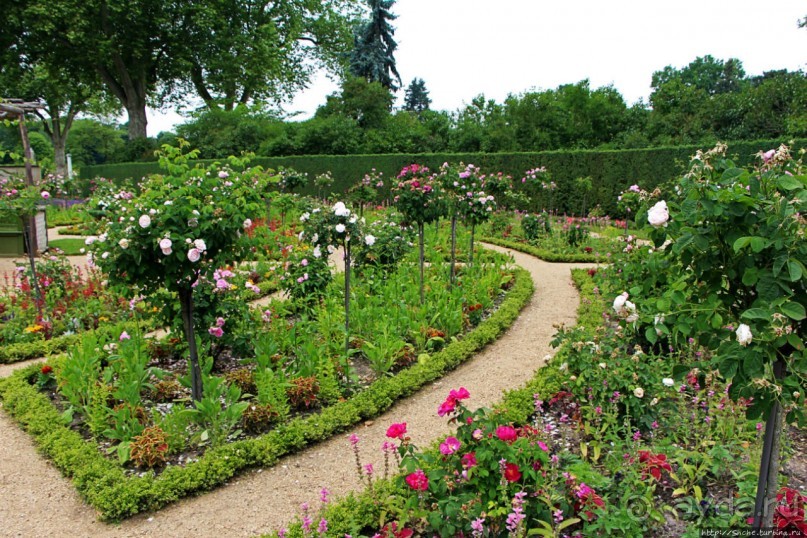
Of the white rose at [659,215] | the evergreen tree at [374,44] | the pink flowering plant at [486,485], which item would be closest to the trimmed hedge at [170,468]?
the pink flowering plant at [486,485]

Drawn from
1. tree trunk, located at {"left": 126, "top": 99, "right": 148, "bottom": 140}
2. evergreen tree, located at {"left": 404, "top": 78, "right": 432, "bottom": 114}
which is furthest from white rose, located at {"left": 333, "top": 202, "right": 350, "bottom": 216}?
evergreen tree, located at {"left": 404, "top": 78, "right": 432, "bottom": 114}

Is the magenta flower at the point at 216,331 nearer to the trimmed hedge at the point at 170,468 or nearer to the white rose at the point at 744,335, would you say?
the trimmed hedge at the point at 170,468

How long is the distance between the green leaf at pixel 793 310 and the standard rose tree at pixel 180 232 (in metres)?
3.00

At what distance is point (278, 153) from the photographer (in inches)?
944

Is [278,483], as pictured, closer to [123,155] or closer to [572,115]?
[572,115]

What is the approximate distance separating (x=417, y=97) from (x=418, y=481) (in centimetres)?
4386

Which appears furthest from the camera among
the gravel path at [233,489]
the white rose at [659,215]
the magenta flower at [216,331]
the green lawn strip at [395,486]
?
the magenta flower at [216,331]

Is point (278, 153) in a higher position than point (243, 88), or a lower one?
lower

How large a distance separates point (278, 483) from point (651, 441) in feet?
7.40

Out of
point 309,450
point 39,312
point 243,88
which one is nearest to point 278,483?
point 309,450

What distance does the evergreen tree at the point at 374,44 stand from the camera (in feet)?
103

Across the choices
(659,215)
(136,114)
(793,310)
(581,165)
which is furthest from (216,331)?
(136,114)

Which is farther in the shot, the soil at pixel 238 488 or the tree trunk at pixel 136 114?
the tree trunk at pixel 136 114

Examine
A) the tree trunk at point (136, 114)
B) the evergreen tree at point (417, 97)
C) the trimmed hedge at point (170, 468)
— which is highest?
the evergreen tree at point (417, 97)
